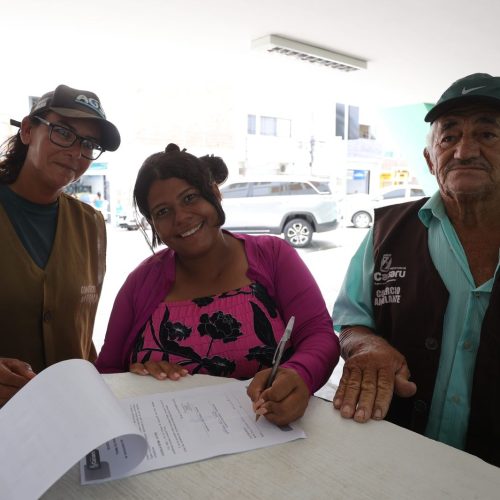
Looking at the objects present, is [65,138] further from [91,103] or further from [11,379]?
[11,379]

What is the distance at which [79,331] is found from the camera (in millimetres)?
1837

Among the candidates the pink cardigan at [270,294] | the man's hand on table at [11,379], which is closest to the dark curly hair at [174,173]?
the pink cardigan at [270,294]

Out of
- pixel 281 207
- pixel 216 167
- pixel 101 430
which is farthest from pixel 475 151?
pixel 281 207

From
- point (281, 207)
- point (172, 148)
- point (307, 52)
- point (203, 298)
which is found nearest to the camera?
point (203, 298)

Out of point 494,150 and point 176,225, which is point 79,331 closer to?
point 176,225

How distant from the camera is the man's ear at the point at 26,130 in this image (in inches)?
69.9

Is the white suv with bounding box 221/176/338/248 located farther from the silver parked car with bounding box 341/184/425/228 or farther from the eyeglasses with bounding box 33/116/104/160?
the eyeglasses with bounding box 33/116/104/160

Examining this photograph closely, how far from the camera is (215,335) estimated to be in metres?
1.39

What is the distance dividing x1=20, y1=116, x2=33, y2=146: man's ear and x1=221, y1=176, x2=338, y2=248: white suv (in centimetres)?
766

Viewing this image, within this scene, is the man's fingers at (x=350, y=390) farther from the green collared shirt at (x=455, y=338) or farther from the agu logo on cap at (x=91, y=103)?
the agu logo on cap at (x=91, y=103)

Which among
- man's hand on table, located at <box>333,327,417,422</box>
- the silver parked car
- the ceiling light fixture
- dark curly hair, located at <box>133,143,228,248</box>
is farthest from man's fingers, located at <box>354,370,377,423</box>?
the silver parked car

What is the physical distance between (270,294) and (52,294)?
813mm

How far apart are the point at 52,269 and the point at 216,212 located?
66cm

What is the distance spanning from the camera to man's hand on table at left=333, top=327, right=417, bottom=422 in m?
1.05
